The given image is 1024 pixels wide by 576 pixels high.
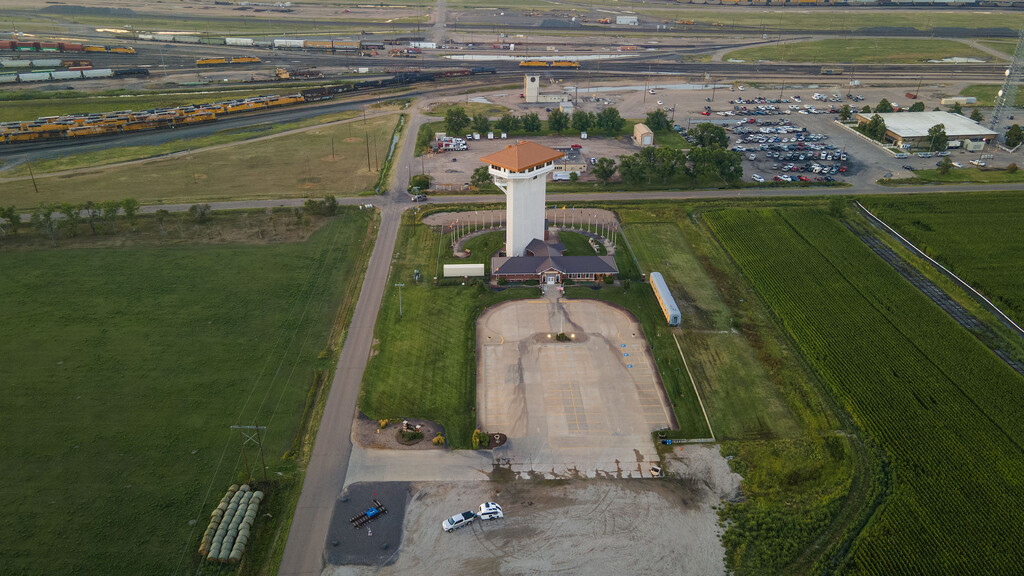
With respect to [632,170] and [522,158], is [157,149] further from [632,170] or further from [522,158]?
[632,170]

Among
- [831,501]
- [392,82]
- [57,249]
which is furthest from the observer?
[392,82]

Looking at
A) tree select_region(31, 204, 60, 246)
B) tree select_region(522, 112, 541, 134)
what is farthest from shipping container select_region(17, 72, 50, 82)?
tree select_region(522, 112, 541, 134)

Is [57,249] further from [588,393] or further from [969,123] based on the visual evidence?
[969,123]

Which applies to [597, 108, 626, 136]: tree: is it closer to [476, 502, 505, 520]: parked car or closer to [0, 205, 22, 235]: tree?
[0, 205, 22, 235]: tree

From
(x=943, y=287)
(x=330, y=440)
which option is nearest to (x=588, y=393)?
(x=330, y=440)

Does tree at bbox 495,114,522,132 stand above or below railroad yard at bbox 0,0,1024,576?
above

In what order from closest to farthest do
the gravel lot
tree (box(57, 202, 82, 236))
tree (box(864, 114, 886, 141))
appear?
the gravel lot → tree (box(57, 202, 82, 236)) → tree (box(864, 114, 886, 141))
